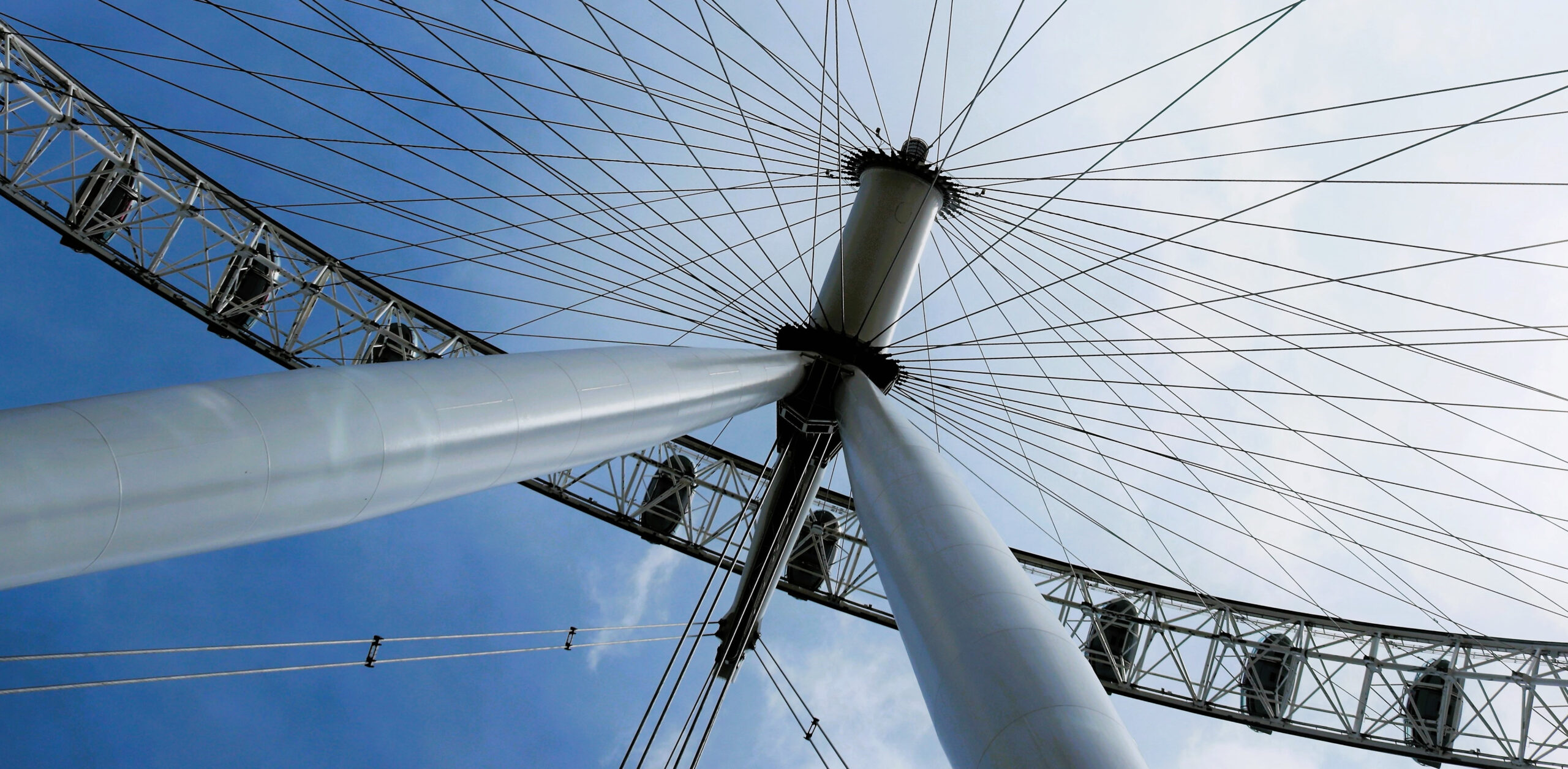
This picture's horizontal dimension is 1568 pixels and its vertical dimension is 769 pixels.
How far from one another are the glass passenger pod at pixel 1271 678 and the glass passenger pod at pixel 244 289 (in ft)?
69.9

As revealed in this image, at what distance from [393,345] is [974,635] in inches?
637

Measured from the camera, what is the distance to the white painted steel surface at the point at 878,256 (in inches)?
584

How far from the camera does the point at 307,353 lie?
19.9m

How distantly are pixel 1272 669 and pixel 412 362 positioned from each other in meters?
18.9

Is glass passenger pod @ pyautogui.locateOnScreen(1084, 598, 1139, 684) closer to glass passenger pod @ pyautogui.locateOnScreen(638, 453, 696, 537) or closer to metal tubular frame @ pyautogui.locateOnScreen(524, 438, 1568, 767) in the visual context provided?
metal tubular frame @ pyautogui.locateOnScreen(524, 438, 1568, 767)

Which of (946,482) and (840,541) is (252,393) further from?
(840,541)

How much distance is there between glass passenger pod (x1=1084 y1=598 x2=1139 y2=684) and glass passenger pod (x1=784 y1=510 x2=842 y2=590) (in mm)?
5816

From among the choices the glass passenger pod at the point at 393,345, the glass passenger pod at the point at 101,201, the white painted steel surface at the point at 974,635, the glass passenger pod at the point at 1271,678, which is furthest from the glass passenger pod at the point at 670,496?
the glass passenger pod at the point at 1271,678

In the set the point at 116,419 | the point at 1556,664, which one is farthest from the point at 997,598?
the point at 1556,664

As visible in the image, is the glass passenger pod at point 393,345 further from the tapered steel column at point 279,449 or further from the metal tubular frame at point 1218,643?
the tapered steel column at point 279,449

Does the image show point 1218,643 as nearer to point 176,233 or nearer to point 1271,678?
point 1271,678

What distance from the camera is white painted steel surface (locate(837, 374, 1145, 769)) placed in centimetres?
638

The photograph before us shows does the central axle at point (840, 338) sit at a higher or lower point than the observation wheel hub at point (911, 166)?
lower

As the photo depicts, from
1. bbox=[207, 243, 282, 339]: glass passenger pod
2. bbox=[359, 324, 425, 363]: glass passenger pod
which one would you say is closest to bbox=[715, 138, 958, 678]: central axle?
bbox=[359, 324, 425, 363]: glass passenger pod
